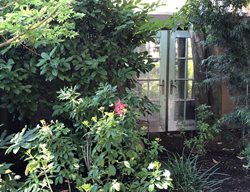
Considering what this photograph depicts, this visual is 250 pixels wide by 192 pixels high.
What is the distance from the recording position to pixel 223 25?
14.7ft

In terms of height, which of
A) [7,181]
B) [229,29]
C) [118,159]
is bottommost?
[7,181]

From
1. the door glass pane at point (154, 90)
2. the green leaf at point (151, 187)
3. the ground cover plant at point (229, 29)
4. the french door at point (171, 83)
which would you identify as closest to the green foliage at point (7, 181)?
the green leaf at point (151, 187)

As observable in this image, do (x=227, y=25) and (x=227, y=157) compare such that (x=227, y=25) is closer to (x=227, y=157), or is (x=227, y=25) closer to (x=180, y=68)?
(x=227, y=157)

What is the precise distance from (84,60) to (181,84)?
3.35m

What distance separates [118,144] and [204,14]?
216 centimetres

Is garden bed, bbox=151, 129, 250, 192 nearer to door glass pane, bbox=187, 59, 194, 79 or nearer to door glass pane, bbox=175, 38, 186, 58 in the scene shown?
door glass pane, bbox=187, 59, 194, 79

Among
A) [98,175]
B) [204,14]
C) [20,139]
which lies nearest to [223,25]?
[204,14]

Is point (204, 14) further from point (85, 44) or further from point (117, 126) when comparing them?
point (117, 126)

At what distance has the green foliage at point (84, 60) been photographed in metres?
3.68

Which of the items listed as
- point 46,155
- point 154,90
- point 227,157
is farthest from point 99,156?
point 154,90

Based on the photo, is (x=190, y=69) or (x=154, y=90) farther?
(x=190, y=69)

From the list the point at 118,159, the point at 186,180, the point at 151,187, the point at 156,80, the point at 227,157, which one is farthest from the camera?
the point at 156,80

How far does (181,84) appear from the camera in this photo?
22.4 feet

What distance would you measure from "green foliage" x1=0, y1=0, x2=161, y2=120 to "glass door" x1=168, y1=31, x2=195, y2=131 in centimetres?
247
